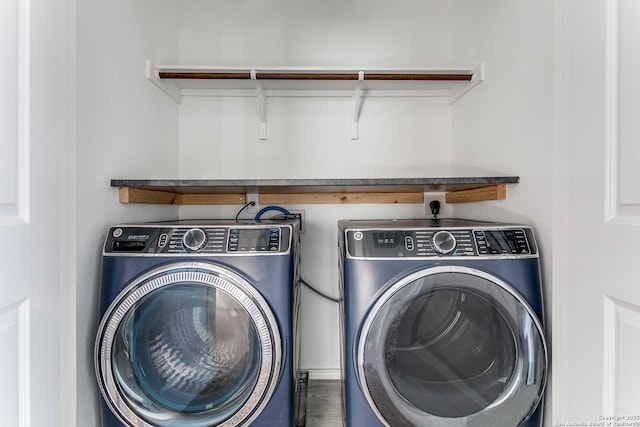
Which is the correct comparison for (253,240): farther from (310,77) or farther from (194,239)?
(310,77)

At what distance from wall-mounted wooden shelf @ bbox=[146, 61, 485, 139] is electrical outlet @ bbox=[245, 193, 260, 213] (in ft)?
1.11

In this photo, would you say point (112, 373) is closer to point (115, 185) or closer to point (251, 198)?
point (115, 185)

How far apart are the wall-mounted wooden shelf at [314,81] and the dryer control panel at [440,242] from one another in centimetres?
85

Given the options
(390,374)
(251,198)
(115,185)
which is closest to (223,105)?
(251,198)

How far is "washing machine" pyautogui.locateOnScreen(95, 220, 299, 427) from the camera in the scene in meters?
0.99

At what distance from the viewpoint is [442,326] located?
41.3 inches

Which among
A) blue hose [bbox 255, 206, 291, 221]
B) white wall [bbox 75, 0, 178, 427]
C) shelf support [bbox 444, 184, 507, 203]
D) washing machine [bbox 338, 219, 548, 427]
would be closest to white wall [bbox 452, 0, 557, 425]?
shelf support [bbox 444, 184, 507, 203]

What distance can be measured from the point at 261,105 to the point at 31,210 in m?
1.11

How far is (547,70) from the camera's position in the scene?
104cm

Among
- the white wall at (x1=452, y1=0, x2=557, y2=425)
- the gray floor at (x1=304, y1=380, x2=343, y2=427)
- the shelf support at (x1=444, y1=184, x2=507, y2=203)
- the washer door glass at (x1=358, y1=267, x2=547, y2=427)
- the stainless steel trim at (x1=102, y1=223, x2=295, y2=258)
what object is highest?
the white wall at (x1=452, y1=0, x2=557, y2=425)

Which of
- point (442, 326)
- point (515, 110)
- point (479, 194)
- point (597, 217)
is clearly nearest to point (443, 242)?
point (442, 326)

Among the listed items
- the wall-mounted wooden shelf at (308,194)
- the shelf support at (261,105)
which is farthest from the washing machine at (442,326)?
the shelf support at (261,105)

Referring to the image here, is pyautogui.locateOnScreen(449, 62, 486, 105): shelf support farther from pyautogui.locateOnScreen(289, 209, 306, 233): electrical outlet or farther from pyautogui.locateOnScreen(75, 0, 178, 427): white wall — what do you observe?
pyautogui.locateOnScreen(75, 0, 178, 427): white wall

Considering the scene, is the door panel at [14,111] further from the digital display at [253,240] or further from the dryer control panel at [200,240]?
the digital display at [253,240]
